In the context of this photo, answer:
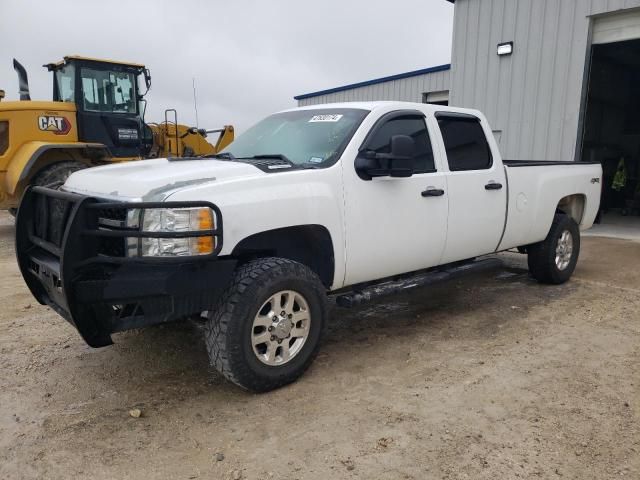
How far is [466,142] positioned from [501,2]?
25.8 feet

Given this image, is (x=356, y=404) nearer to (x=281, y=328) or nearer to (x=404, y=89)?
(x=281, y=328)

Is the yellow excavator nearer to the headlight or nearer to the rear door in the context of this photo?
the rear door

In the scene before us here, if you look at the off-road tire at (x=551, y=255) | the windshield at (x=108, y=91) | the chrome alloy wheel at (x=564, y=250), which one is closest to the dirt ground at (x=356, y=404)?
the off-road tire at (x=551, y=255)

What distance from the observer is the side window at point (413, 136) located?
163 inches

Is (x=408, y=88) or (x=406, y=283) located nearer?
(x=406, y=283)

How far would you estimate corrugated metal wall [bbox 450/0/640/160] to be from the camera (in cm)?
1011

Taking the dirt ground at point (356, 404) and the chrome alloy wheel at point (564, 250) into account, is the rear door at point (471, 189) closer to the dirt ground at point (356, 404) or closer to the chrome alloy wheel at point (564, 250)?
the dirt ground at point (356, 404)

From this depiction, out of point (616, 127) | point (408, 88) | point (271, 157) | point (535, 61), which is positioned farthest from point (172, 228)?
point (616, 127)

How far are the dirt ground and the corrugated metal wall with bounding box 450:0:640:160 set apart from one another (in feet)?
21.3

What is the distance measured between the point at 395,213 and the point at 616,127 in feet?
54.9

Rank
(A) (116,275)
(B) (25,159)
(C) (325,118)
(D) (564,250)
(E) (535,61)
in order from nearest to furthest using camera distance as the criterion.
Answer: (A) (116,275), (C) (325,118), (D) (564,250), (B) (25,159), (E) (535,61)

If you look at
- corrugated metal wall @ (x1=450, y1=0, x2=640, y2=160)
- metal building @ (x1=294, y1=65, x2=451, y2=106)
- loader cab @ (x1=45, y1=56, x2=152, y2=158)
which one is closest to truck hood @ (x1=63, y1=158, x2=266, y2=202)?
loader cab @ (x1=45, y1=56, x2=152, y2=158)

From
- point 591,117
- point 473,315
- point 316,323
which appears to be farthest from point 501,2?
point 316,323

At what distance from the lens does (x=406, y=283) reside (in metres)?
4.33
